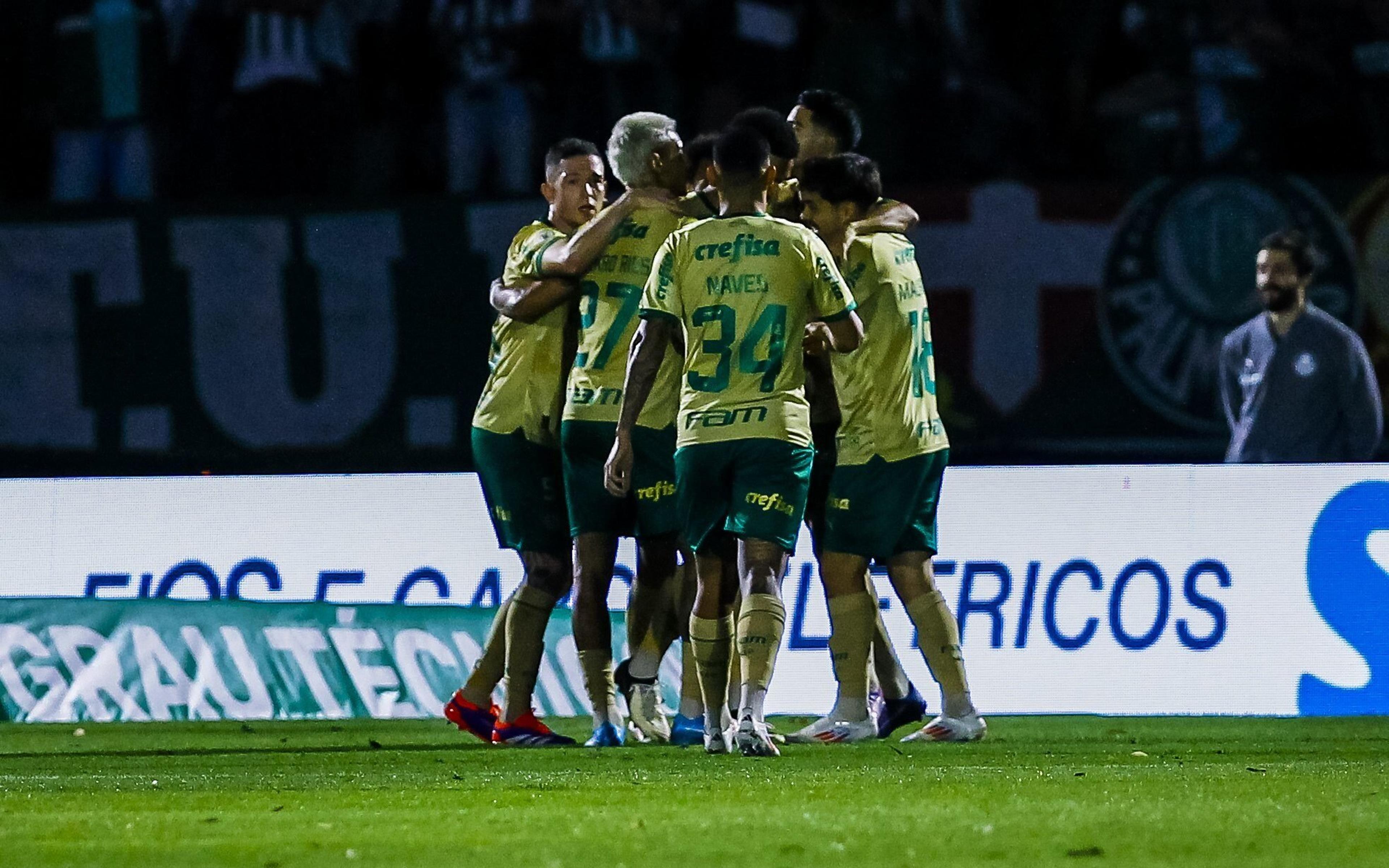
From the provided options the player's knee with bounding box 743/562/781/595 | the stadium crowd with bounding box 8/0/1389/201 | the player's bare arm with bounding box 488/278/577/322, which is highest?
the stadium crowd with bounding box 8/0/1389/201

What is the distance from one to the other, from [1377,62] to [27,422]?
778 centimetres

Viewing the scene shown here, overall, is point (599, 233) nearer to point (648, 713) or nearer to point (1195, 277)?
point (648, 713)

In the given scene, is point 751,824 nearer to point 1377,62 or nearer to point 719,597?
point 719,597

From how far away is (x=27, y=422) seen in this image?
482 inches

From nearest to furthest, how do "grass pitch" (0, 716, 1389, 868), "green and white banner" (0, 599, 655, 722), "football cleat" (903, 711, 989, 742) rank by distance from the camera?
"grass pitch" (0, 716, 1389, 868) → "football cleat" (903, 711, 989, 742) → "green and white banner" (0, 599, 655, 722)

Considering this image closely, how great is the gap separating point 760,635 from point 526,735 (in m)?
1.28

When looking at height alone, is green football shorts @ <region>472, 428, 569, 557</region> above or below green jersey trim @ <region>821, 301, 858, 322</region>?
below

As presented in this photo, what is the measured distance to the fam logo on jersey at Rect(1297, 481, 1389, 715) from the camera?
9.09 m

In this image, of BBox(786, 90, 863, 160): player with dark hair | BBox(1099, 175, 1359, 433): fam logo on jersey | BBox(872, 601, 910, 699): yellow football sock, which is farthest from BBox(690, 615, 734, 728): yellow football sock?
BBox(1099, 175, 1359, 433): fam logo on jersey

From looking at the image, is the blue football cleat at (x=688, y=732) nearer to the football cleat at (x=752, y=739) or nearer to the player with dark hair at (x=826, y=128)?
the football cleat at (x=752, y=739)

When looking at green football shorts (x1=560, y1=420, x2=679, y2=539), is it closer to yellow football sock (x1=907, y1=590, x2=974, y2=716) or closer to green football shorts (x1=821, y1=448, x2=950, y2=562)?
green football shorts (x1=821, y1=448, x2=950, y2=562)

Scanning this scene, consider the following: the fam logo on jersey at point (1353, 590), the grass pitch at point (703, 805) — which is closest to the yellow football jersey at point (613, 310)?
the grass pitch at point (703, 805)

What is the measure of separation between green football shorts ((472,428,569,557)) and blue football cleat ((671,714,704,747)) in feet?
2.55

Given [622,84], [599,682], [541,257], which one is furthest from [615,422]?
[622,84]
